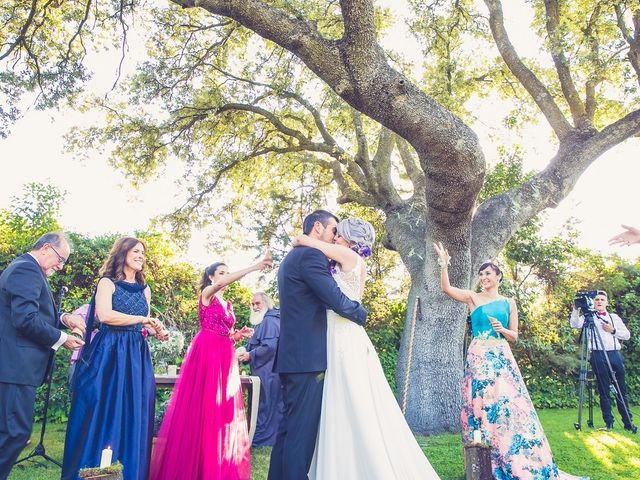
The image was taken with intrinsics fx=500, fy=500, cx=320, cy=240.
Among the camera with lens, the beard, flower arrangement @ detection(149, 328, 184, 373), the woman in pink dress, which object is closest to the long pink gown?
the woman in pink dress

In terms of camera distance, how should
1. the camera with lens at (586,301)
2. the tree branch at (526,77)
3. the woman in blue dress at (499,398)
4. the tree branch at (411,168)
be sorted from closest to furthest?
the woman in blue dress at (499,398) < the camera with lens at (586,301) < the tree branch at (526,77) < the tree branch at (411,168)

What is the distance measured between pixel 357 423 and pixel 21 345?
2557 millimetres

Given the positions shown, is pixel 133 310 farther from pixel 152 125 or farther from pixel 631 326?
pixel 631 326

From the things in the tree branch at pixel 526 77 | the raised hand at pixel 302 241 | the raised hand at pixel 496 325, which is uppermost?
the tree branch at pixel 526 77

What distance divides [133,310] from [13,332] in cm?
88

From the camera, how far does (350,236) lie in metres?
3.87

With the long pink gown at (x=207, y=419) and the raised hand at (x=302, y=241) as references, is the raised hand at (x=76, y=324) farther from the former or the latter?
the raised hand at (x=302, y=241)

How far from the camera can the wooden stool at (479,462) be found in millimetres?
2732

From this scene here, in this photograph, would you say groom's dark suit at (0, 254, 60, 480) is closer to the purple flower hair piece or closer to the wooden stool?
the purple flower hair piece

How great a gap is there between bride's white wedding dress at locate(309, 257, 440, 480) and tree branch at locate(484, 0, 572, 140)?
678cm

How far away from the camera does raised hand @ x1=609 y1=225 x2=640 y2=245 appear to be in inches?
147

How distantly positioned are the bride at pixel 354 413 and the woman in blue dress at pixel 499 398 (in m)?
1.29

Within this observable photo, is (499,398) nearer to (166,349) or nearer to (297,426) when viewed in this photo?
(297,426)

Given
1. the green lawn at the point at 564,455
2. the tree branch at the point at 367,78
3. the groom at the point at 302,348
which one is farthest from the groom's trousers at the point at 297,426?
the tree branch at the point at 367,78
